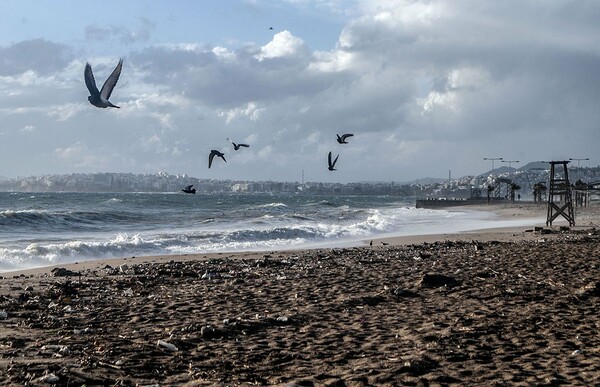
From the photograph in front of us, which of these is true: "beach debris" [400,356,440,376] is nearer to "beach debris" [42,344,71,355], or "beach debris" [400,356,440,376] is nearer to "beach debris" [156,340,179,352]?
"beach debris" [156,340,179,352]

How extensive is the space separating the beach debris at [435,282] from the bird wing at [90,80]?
19.9ft

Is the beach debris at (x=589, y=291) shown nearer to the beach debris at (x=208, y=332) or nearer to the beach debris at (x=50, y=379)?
the beach debris at (x=208, y=332)

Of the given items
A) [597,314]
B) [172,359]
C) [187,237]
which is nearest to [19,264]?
[187,237]

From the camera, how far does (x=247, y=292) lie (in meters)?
10.4

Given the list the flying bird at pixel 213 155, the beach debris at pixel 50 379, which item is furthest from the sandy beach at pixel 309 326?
the flying bird at pixel 213 155

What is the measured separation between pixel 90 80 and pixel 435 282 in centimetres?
649

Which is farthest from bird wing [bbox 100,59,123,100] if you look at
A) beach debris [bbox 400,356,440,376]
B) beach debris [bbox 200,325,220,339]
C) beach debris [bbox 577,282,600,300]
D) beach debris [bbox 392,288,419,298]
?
beach debris [bbox 577,282,600,300]

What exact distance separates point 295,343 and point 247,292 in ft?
11.4

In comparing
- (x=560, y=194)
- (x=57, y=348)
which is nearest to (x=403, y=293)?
(x=57, y=348)

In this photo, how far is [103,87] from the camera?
1102 centimetres

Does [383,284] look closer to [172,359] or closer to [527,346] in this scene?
[527,346]

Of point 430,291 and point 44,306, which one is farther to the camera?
point 430,291

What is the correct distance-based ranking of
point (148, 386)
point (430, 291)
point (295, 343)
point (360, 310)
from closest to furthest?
point (148, 386) < point (295, 343) < point (360, 310) < point (430, 291)

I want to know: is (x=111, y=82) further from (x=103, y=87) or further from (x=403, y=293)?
(x=403, y=293)
